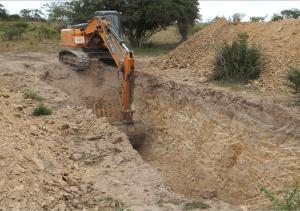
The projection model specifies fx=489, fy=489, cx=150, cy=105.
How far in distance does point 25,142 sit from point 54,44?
15.2 metres

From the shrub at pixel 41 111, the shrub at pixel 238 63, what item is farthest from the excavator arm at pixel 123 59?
the shrub at pixel 238 63

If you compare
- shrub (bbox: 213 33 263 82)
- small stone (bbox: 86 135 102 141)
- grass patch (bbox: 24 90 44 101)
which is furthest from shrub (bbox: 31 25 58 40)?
small stone (bbox: 86 135 102 141)

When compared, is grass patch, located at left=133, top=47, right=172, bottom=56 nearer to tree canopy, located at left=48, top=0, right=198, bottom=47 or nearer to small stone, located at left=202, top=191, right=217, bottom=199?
tree canopy, located at left=48, top=0, right=198, bottom=47

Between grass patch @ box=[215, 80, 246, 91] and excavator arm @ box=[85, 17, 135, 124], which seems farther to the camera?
grass patch @ box=[215, 80, 246, 91]

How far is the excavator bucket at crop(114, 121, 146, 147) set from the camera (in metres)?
10.6

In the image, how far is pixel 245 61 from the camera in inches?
476

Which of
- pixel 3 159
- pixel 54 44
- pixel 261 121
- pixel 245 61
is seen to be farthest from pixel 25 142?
pixel 54 44

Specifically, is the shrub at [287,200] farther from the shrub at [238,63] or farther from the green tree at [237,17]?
the green tree at [237,17]

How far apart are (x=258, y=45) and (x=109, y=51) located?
4090mm

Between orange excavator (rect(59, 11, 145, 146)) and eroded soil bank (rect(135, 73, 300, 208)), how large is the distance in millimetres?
974

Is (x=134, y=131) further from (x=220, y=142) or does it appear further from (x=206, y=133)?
(x=220, y=142)

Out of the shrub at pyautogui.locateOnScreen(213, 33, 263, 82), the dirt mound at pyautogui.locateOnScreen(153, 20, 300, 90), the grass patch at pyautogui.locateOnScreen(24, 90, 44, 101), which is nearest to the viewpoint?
the grass patch at pyautogui.locateOnScreen(24, 90, 44, 101)

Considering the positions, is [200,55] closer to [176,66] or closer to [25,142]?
[176,66]

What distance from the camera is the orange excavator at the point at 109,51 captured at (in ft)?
34.0
